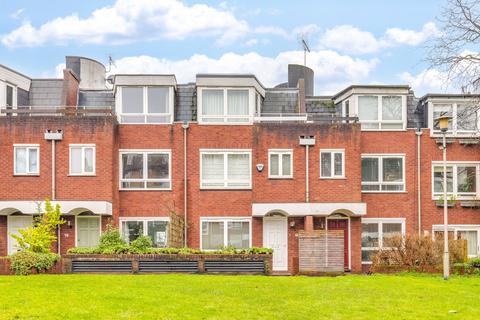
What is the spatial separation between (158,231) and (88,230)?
10.1ft

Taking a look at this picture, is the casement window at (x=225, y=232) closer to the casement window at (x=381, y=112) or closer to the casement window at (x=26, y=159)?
the casement window at (x=381, y=112)

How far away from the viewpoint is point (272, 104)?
110 feet

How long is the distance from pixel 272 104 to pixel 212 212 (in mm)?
6536

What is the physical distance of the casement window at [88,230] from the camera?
97.8 feet

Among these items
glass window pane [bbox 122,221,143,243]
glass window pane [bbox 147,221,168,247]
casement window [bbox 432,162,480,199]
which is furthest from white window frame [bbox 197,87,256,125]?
casement window [bbox 432,162,480,199]

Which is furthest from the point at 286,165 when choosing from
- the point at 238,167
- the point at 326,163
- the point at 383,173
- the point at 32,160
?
the point at 32,160

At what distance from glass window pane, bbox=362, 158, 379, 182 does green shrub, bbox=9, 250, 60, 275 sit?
1466 centimetres

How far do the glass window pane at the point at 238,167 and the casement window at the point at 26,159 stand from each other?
8.43 meters

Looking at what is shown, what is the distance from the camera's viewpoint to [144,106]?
31.0 metres

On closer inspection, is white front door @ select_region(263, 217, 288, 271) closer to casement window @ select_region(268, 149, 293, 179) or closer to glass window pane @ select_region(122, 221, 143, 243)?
casement window @ select_region(268, 149, 293, 179)

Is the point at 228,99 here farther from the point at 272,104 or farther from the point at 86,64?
the point at 86,64

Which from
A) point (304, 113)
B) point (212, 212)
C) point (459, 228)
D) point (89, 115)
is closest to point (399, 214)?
point (459, 228)

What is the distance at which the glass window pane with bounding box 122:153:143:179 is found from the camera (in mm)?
30703

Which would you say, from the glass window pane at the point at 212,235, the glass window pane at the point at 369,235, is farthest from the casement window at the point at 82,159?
the glass window pane at the point at 369,235
